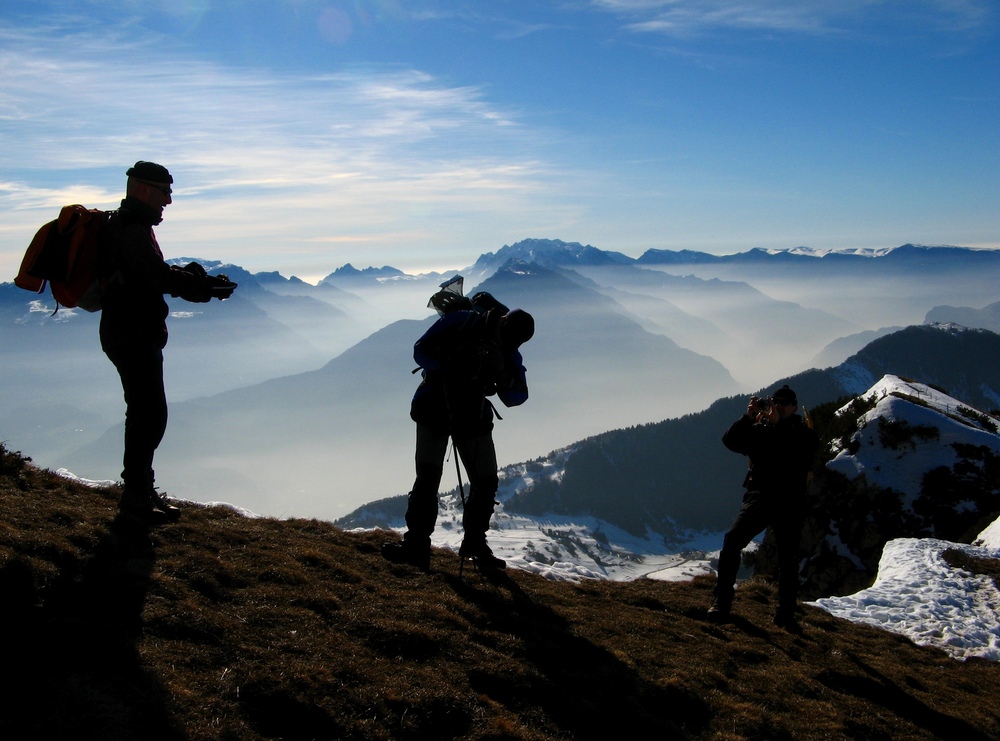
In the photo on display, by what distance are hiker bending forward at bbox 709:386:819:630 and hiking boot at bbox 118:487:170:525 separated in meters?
9.09

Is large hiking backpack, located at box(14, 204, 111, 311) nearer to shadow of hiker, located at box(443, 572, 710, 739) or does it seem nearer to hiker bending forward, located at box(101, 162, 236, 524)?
hiker bending forward, located at box(101, 162, 236, 524)

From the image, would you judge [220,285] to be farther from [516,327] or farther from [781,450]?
[781,450]

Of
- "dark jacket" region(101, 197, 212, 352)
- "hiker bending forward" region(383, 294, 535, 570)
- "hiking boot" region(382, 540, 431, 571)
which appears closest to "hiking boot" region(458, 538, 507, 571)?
"hiker bending forward" region(383, 294, 535, 570)

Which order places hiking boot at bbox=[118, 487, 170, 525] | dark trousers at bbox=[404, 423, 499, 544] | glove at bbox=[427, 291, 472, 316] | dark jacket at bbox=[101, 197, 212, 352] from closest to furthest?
dark jacket at bbox=[101, 197, 212, 352] → hiking boot at bbox=[118, 487, 170, 525] → dark trousers at bbox=[404, 423, 499, 544] → glove at bbox=[427, 291, 472, 316]

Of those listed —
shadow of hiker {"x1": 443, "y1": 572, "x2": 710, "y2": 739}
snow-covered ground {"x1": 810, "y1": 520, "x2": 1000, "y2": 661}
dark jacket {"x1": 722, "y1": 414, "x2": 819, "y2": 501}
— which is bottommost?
snow-covered ground {"x1": 810, "y1": 520, "x2": 1000, "y2": 661}

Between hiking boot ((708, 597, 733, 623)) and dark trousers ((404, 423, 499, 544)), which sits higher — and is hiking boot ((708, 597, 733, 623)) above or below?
below

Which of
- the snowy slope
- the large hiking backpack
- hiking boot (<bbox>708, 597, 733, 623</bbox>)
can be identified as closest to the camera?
the large hiking backpack

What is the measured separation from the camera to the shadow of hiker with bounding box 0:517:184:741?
4336 mm

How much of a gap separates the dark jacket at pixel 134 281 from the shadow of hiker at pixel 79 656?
283 cm

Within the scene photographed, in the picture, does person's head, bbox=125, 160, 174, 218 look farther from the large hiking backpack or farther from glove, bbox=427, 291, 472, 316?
glove, bbox=427, 291, 472, 316

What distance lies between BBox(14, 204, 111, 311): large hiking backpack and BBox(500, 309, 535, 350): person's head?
558 centimetres

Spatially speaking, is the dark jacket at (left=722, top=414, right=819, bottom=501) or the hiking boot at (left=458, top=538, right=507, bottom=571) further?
the hiking boot at (left=458, top=538, right=507, bottom=571)

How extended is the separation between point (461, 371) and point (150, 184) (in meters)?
4.98

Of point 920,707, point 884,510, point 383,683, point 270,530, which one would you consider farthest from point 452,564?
point 884,510
